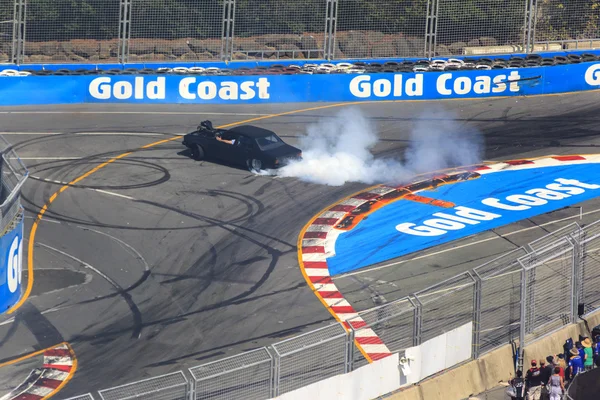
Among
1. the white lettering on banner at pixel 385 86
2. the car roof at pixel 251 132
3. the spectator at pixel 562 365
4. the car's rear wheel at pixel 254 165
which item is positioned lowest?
the spectator at pixel 562 365

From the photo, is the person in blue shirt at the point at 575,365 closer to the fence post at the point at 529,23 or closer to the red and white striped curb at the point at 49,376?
the red and white striped curb at the point at 49,376

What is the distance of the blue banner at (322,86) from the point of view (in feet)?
111

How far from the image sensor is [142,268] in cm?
2069

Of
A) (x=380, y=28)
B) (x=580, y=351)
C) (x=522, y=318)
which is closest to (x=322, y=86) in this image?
(x=380, y=28)

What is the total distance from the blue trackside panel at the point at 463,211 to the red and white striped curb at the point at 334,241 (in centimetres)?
29

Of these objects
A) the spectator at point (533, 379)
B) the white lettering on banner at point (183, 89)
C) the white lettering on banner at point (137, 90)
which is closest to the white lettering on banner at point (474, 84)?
the white lettering on banner at point (183, 89)

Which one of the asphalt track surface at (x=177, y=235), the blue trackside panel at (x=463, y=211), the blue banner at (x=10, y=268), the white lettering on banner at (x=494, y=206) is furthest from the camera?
the white lettering on banner at (x=494, y=206)

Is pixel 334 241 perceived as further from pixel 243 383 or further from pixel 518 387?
pixel 243 383

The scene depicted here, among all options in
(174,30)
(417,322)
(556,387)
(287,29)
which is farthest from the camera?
(287,29)

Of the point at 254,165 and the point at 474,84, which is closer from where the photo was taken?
the point at 254,165

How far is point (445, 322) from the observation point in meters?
14.3

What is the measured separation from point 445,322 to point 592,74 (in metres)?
22.4

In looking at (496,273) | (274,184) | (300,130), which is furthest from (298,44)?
(496,273)

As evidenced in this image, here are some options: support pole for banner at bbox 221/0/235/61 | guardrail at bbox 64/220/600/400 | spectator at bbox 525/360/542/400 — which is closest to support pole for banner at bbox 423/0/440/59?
support pole for banner at bbox 221/0/235/61
